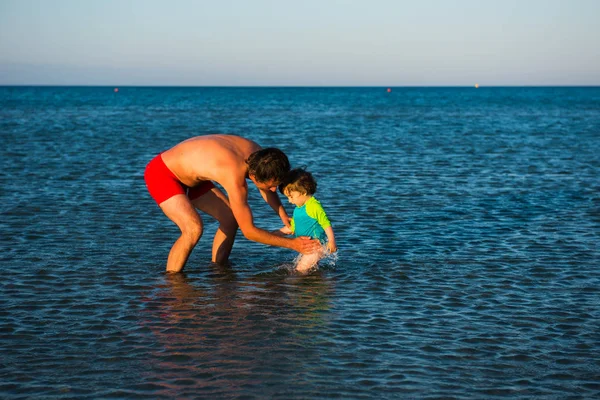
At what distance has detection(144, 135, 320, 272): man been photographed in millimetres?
7371

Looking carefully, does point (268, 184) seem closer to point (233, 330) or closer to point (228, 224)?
point (228, 224)

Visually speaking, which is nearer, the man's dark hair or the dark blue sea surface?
the dark blue sea surface

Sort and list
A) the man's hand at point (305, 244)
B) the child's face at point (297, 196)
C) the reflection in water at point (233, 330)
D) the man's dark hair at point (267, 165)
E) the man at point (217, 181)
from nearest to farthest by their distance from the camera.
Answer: the reflection in water at point (233, 330)
the man's dark hair at point (267, 165)
the man at point (217, 181)
the man's hand at point (305, 244)
the child's face at point (297, 196)

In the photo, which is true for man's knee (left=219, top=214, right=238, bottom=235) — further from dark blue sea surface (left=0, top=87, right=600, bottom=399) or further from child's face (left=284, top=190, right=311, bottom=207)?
child's face (left=284, top=190, right=311, bottom=207)

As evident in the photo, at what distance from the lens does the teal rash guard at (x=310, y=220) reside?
8.30 meters

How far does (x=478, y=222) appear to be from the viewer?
1188 centimetres

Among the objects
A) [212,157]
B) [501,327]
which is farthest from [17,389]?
[501,327]

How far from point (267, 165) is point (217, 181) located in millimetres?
682

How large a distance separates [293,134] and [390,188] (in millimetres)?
18863

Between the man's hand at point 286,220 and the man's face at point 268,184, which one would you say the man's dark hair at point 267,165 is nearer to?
the man's face at point 268,184

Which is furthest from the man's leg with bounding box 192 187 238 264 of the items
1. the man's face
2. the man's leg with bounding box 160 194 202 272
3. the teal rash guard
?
the man's face

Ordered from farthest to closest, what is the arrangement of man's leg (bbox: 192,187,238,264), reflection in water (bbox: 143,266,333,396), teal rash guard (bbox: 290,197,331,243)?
1. man's leg (bbox: 192,187,238,264)
2. teal rash guard (bbox: 290,197,331,243)
3. reflection in water (bbox: 143,266,333,396)

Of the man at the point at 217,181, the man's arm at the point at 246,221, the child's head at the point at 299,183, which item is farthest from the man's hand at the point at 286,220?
the man's arm at the point at 246,221

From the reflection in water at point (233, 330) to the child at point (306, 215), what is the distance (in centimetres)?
25
